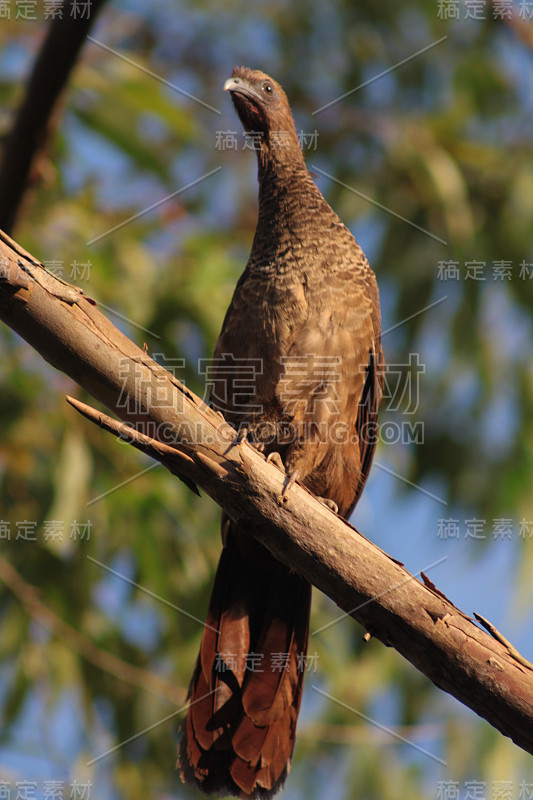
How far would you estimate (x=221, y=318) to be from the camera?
4.07m

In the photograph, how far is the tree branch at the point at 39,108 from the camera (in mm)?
3010

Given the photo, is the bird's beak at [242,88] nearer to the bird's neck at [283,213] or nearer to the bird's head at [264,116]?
the bird's head at [264,116]

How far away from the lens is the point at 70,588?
393cm

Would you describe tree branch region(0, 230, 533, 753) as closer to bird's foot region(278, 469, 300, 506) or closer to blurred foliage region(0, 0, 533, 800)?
bird's foot region(278, 469, 300, 506)

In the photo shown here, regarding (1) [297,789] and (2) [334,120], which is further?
(2) [334,120]

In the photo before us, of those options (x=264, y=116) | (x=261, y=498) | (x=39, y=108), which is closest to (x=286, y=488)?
(x=261, y=498)

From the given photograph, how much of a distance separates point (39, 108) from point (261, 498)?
1.74m

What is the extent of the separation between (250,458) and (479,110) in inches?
138

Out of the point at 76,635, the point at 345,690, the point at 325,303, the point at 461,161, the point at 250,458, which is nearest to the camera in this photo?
the point at 250,458

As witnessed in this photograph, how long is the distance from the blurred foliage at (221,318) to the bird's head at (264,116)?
58 centimetres

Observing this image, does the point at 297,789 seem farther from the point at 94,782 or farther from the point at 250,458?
the point at 250,458

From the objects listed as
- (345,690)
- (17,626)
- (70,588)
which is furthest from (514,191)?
(17,626)

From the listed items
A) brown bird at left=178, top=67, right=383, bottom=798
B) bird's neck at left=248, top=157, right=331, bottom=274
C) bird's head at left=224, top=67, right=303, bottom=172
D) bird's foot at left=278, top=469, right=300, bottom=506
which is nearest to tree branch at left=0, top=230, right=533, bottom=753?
bird's foot at left=278, top=469, right=300, bottom=506

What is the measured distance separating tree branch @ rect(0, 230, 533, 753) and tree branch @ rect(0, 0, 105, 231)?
3.70ft
